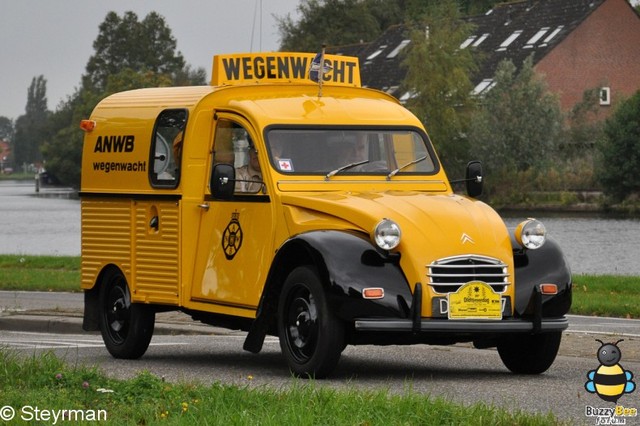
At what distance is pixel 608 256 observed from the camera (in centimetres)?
4419

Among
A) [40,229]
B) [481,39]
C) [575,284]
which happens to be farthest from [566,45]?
A: [575,284]

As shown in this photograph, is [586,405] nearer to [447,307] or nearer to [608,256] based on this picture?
[447,307]

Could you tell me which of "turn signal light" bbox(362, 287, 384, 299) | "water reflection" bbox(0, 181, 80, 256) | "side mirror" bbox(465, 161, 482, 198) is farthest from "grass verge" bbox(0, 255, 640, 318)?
"water reflection" bbox(0, 181, 80, 256)

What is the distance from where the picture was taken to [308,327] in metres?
11.5

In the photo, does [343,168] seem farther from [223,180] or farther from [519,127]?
[519,127]

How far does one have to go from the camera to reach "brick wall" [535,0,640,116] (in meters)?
89.2

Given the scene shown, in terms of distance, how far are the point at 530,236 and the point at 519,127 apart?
225 ft

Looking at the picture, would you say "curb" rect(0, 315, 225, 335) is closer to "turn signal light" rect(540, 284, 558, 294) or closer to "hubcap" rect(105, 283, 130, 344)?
"hubcap" rect(105, 283, 130, 344)

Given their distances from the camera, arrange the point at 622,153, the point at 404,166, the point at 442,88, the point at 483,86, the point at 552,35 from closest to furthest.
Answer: the point at 404,166 < the point at 622,153 < the point at 442,88 < the point at 483,86 < the point at 552,35

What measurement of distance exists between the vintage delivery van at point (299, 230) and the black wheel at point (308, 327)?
14 mm

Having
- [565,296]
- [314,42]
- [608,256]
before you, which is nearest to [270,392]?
[565,296]

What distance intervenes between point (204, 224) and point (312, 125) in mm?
1228

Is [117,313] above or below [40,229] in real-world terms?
above

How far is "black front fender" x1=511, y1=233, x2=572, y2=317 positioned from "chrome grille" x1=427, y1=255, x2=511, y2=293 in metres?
0.18
